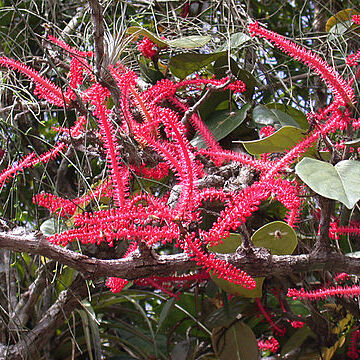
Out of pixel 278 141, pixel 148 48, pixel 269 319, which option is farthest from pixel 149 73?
pixel 269 319

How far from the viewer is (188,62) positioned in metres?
1.27

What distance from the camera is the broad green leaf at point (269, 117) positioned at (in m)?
1.18

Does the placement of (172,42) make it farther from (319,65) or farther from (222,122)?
(319,65)

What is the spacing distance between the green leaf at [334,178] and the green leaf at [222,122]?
0.36 meters

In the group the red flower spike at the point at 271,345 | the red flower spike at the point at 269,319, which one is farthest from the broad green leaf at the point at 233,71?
the red flower spike at the point at 271,345

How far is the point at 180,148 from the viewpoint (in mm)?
780

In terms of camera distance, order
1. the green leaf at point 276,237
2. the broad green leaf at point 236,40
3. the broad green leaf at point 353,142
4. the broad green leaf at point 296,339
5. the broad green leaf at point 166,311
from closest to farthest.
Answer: the broad green leaf at point 353,142
the green leaf at point 276,237
the broad green leaf at point 236,40
the broad green leaf at point 166,311
the broad green leaf at point 296,339

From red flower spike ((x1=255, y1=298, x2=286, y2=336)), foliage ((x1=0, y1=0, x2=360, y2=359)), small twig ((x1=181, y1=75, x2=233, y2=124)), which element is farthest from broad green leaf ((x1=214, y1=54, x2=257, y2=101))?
red flower spike ((x1=255, y1=298, x2=286, y2=336))

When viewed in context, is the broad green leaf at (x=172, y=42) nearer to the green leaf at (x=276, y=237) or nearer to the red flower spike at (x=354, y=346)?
the green leaf at (x=276, y=237)

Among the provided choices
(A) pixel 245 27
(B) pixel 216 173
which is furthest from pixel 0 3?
(B) pixel 216 173

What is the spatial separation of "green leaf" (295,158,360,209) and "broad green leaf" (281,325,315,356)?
0.77m

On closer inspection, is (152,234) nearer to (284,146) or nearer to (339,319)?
(284,146)

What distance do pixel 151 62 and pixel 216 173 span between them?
0.46 metres

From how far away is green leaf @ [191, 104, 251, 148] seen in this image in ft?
3.82
